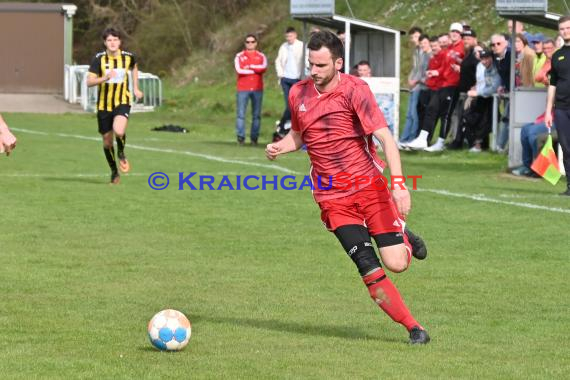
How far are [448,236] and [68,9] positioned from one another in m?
34.3

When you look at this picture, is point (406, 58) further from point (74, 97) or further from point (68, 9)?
point (68, 9)

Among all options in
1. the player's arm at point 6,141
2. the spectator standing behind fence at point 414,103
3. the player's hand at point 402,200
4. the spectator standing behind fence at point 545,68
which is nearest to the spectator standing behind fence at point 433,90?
the spectator standing behind fence at point 414,103

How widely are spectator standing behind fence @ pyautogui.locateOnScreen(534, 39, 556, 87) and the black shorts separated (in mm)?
6015

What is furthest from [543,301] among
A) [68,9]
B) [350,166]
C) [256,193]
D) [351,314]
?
[68,9]

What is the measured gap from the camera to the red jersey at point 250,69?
26344 mm

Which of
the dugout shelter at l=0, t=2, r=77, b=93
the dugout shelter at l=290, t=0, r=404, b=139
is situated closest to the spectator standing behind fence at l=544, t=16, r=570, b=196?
the dugout shelter at l=290, t=0, r=404, b=139

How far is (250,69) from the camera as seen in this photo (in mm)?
26453

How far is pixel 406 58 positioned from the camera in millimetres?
35875

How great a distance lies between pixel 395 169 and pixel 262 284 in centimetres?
275

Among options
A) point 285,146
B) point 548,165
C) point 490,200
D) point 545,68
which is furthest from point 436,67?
point 285,146

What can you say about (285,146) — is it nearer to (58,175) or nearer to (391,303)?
(391,303)

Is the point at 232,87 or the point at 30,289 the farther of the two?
the point at 232,87

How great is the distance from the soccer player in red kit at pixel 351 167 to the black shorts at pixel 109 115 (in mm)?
10000

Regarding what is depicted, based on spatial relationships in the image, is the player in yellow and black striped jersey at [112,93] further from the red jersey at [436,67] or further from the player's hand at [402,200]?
the player's hand at [402,200]
